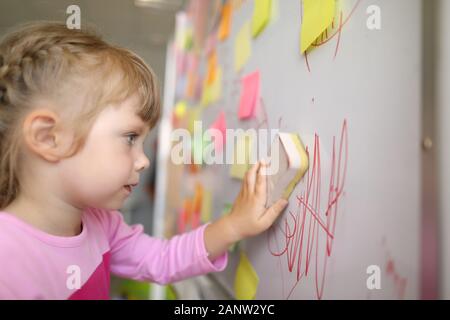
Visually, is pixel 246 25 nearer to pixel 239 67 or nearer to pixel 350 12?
pixel 239 67

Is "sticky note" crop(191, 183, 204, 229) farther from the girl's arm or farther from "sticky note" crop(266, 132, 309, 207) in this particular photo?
"sticky note" crop(266, 132, 309, 207)

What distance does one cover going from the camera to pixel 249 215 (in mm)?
463

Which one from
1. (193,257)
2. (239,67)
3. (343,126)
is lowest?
(193,257)

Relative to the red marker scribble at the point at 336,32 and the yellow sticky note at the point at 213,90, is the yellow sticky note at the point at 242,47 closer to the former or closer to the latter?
the yellow sticky note at the point at 213,90

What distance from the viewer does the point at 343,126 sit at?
312mm

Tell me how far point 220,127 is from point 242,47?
0.45 ft

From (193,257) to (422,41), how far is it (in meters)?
0.40

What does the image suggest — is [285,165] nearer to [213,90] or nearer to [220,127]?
[220,127]

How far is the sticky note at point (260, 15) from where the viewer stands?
0.45 meters

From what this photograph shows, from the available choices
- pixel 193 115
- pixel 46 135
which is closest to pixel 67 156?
pixel 46 135

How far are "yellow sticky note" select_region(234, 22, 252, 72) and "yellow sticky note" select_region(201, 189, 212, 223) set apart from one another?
284 mm

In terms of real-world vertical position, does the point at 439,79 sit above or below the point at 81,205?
above

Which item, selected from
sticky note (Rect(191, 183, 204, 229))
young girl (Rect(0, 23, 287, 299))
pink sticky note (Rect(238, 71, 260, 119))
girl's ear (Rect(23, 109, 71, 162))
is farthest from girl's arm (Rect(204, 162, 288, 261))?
sticky note (Rect(191, 183, 204, 229))

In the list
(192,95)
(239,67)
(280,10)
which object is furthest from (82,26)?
(192,95)
